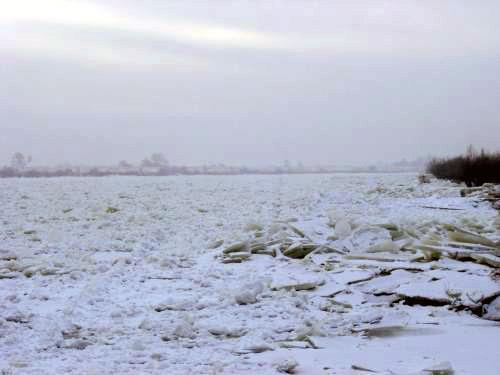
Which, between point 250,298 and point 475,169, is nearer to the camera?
point 250,298

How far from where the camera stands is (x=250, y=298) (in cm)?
588

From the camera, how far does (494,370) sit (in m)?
3.89

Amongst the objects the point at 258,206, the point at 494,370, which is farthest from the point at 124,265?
the point at 258,206

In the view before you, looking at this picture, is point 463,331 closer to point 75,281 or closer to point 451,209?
point 75,281

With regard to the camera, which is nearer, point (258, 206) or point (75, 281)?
point (75, 281)

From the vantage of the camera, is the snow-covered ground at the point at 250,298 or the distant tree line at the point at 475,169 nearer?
the snow-covered ground at the point at 250,298

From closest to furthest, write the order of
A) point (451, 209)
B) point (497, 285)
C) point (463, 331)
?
point (463, 331), point (497, 285), point (451, 209)

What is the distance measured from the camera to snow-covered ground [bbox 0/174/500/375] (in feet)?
14.0

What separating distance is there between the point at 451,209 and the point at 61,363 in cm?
1157

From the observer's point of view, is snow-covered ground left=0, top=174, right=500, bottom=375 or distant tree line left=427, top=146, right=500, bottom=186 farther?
distant tree line left=427, top=146, right=500, bottom=186

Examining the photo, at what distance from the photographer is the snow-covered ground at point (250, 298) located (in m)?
4.27

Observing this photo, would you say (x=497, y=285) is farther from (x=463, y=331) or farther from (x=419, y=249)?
(x=419, y=249)

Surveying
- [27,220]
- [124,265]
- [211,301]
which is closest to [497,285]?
[211,301]

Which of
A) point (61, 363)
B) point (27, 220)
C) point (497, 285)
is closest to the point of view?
point (61, 363)
